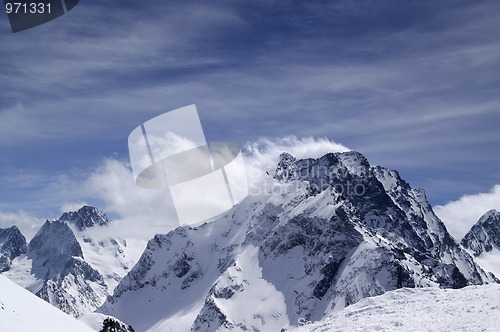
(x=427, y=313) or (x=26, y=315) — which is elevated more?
(x=26, y=315)

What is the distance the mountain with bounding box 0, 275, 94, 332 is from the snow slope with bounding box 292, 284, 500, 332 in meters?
26.1

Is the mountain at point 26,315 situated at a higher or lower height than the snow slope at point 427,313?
higher

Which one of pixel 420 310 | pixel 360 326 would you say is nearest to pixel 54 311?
pixel 360 326

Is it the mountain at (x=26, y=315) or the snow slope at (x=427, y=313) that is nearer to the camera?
the mountain at (x=26, y=315)

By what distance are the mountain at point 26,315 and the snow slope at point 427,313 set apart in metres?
26.1

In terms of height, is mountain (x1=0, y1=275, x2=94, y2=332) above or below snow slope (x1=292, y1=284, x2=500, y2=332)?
above

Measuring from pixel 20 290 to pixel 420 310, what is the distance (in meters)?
36.0

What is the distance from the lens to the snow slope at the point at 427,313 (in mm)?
40906

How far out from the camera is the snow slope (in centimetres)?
4091

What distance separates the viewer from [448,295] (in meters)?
54.5

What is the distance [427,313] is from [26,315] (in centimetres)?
3552

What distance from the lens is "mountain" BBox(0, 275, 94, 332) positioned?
20.9 m

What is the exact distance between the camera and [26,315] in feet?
76.4

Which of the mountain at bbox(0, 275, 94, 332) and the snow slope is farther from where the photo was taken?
the snow slope
